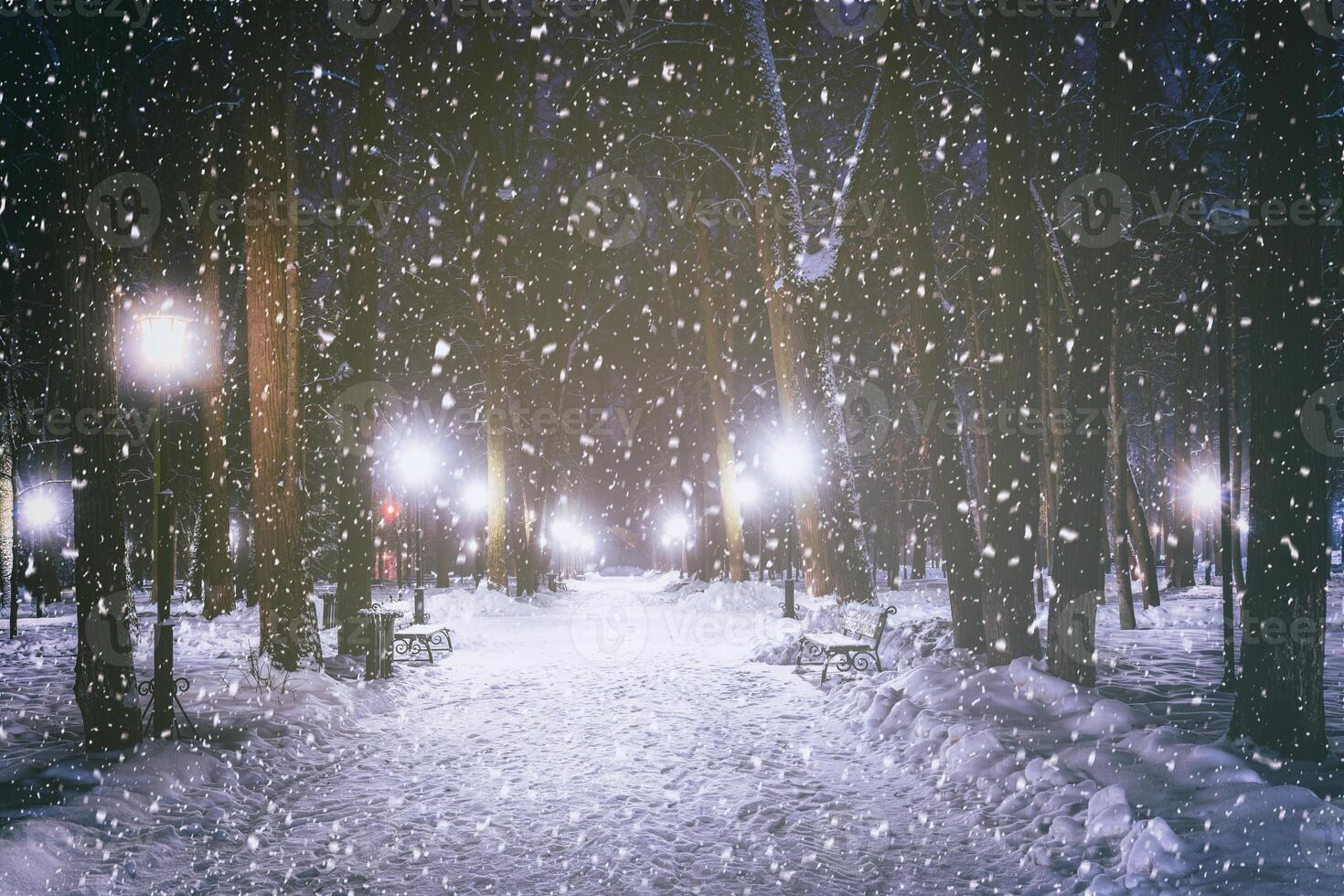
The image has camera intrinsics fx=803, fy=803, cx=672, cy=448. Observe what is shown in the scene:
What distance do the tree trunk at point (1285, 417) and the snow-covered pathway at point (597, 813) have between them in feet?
8.77

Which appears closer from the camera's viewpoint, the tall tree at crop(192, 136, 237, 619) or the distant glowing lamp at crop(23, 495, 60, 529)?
the tall tree at crop(192, 136, 237, 619)

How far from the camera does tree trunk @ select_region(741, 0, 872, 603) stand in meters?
14.4

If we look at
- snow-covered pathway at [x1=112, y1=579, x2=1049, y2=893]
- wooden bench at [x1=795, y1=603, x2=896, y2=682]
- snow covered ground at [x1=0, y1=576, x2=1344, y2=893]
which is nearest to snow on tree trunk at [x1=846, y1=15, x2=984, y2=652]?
snow covered ground at [x1=0, y1=576, x2=1344, y2=893]

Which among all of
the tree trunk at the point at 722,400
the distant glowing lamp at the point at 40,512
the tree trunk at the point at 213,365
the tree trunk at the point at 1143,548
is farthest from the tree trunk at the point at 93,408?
the distant glowing lamp at the point at 40,512

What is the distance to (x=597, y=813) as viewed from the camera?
564cm

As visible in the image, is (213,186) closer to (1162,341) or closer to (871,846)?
(871,846)

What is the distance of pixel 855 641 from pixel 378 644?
21.7 feet

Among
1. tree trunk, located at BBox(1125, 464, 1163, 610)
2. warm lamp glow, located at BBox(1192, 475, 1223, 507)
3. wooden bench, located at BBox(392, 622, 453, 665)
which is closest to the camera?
wooden bench, located at BBox(392, 622, 453, 665)

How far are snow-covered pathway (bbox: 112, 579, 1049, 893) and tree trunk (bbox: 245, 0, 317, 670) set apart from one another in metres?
2.04

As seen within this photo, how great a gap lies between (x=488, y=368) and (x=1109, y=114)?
1741 cm

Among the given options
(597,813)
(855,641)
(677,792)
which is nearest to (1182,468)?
(855,641)

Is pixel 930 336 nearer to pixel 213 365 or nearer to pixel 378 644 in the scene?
pixel 378 644

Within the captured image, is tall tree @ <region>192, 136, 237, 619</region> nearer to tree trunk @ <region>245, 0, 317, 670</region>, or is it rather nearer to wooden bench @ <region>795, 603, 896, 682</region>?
tree trunk @ <region>245, 0, 317, 670</region>

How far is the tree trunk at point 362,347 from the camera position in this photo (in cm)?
1285
